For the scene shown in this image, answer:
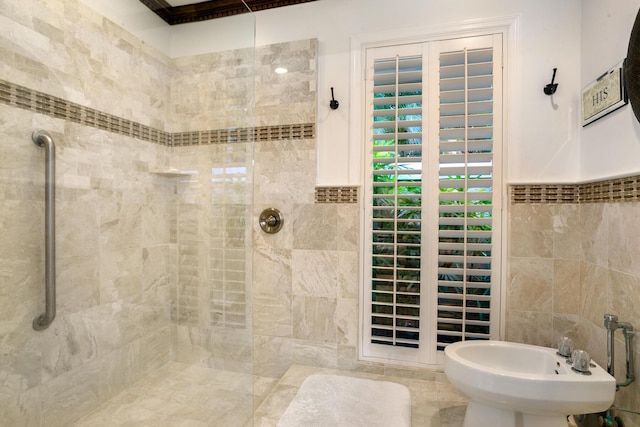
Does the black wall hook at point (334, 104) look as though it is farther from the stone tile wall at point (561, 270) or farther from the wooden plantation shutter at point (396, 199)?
the stone tile wall at point (561, 270)

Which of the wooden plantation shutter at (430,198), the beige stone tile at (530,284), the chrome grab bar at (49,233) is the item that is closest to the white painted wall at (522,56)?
the wooden plantation shutter at (430,198)

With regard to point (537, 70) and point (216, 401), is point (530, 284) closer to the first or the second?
point (537, 70)

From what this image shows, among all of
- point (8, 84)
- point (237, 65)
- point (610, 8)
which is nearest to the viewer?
point (8, 84)

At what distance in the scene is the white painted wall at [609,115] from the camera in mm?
1123

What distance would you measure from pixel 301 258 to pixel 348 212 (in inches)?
15.0

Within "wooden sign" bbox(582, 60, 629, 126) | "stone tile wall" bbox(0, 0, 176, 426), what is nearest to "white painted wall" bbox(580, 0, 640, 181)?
"wooden sign" bbox(582, 60, 629, 126)

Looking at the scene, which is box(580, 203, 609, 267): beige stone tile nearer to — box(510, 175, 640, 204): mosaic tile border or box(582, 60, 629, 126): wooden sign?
box(510, 175, 640, 204): mosaic tile border

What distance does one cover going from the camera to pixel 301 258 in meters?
1.76

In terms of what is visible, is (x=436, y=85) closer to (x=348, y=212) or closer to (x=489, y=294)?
(x=348, y=212)

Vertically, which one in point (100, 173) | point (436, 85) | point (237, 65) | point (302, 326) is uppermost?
point (237, 65)

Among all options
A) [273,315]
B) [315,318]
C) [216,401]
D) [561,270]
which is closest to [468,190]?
[561,270]

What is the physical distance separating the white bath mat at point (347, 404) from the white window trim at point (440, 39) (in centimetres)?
18

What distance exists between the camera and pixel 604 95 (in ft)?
4.08

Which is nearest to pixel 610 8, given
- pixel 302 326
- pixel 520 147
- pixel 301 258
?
pixel 520 147
